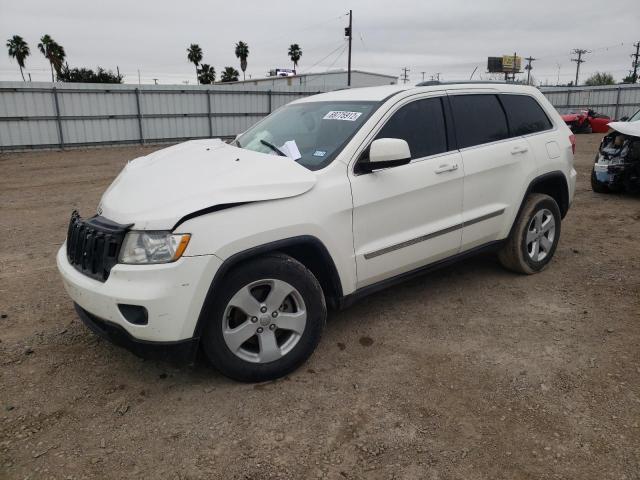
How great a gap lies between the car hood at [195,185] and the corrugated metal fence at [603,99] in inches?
1086

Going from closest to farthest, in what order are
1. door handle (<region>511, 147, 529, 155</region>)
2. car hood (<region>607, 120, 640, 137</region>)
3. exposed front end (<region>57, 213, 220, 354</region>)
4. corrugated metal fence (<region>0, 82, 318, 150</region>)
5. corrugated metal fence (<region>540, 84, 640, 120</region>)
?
exposed front end (<region>57, 213, 220, 354</region>)
door handle (<region>511, 147, 529, 155</region>)
car hood (<region>607, 120, 640, 137</region>)
corrugated metal fence (<region>0, 82, 318, 150</region>)
corrugated metal fence (<region>540, 84, 640, 120</region>)

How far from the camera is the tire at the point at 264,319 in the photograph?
2848mm

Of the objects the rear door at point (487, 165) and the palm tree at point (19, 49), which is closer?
Answer: the rear door at point (487, 165)

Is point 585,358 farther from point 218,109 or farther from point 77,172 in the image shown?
point 218,109

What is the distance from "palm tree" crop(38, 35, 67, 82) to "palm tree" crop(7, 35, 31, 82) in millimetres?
7943

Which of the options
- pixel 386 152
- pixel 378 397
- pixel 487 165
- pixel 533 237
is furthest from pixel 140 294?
pixel 533 237

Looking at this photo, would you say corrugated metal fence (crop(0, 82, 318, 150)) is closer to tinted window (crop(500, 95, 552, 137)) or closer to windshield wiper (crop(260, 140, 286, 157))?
windshield wiper (crop(260, 140, 286, 157))

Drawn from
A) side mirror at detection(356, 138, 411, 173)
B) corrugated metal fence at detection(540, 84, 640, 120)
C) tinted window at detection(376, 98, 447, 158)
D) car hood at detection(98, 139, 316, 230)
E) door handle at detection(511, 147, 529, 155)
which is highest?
corrugated metal fence at detection(540, 84, 640, 120)

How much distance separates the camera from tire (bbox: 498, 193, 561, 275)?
4.57 metres

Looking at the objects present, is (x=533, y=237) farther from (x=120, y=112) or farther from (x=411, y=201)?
(x=120, y=112)

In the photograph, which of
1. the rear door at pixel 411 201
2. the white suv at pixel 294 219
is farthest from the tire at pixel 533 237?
the rear door at pixel 411 201

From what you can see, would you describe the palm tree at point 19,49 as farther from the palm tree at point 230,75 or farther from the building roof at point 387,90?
the building roof at point 387,90

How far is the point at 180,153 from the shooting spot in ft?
12.3

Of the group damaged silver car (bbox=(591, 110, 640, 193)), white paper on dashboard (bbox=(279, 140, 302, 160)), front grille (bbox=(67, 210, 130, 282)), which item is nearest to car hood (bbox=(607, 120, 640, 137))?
damaged silver car (bbox=(591, 110, 640, 193))
